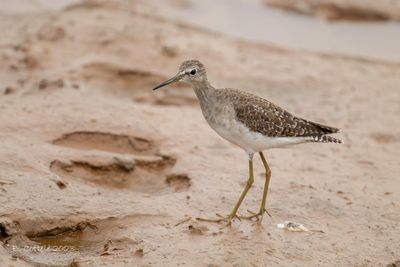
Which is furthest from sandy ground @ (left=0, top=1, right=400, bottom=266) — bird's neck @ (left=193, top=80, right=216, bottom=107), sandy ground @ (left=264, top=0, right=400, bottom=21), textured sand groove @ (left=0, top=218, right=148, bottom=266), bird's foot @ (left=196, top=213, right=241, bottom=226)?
sandy ground @ (left=264, top=0, right=400, bottom=21)

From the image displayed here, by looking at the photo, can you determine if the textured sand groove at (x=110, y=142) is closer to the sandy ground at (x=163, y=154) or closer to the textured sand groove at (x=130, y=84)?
the sandy ground at (x=163, y=154)

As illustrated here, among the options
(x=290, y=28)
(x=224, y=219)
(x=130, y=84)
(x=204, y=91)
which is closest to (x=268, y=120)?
(x=204, y=91)

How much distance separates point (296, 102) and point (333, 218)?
362 cm

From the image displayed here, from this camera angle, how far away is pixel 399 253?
6.98 m

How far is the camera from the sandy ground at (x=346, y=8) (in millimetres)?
15312

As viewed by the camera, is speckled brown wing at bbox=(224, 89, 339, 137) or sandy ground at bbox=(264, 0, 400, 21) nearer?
speckled brown wing at bbox=(224, 89, 339, 137)

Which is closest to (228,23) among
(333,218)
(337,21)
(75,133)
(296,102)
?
(337,21)

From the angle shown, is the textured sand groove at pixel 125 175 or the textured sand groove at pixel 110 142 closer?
the textured sand groove at pixel 125 175

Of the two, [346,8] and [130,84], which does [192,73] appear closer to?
[130,84]

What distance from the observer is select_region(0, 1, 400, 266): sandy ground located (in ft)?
22.6

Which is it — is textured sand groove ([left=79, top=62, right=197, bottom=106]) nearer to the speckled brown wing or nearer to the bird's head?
the bird's head

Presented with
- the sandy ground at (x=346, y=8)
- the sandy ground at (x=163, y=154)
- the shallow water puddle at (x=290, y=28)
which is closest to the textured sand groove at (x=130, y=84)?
the sandy ground at (x=163, y=154)

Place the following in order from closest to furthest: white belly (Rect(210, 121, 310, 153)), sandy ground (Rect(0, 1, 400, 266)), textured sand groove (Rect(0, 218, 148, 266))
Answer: textured sand groove (Rect(0, 218, 148, 266)) < sandy ground (Rect(0, 1, 400, 266)) < white belly (Rect(210, 121, 310, 153))

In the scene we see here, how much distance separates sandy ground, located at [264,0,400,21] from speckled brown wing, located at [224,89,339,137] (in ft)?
27.1
